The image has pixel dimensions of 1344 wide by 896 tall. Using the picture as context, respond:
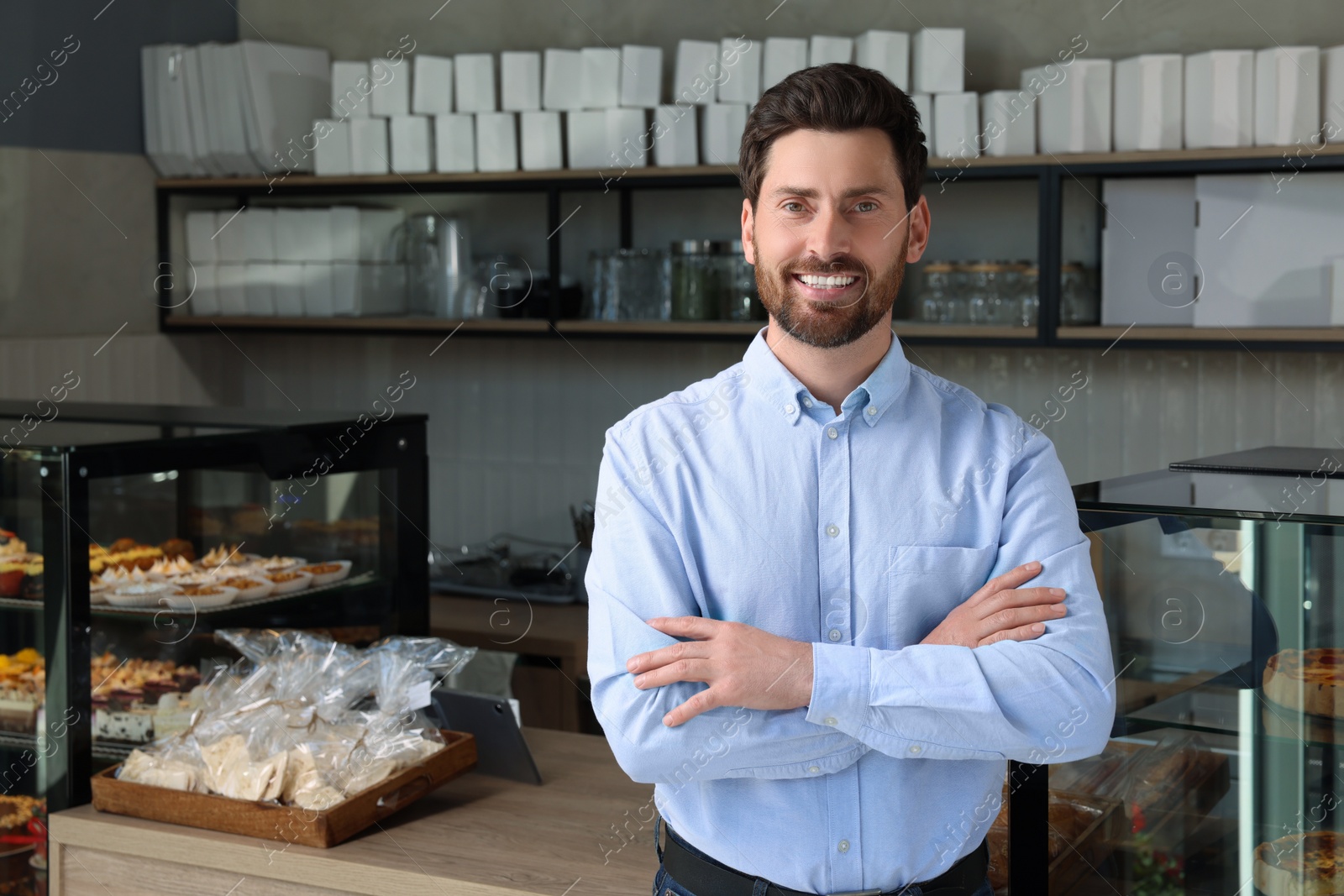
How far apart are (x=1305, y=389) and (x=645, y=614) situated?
2267 millimetres

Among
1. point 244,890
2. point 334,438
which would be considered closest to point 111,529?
point 334,438

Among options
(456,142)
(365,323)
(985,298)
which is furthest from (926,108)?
(365,323)

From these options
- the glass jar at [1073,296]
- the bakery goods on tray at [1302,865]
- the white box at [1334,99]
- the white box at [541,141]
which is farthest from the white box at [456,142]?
the bakery goods on tray at [1302,865]

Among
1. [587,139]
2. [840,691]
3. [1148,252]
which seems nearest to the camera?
[840,691]

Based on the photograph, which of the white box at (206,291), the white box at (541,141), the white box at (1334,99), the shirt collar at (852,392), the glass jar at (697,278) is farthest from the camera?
the white box at (206,291)

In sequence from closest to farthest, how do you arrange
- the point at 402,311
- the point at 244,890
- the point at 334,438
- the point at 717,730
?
the point at 717,730, the point at 244,890, the point at 334,438, the point at 402,311

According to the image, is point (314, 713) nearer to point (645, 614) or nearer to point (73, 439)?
point (73, 439)

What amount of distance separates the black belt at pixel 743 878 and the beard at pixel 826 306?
1.62 ft

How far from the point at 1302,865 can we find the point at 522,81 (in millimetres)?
2687

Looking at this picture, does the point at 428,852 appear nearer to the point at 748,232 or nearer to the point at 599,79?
the point at 748,232

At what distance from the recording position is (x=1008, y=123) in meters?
2.95

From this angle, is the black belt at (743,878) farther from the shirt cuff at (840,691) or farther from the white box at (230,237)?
the white box at (230,237)

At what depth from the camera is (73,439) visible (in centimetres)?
183

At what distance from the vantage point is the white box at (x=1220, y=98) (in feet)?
8.93
